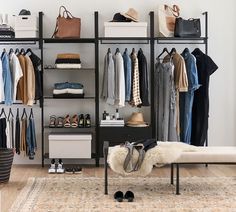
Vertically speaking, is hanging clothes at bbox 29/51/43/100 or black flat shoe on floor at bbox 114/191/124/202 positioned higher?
hanging clothes at bbox 29/51/43/100

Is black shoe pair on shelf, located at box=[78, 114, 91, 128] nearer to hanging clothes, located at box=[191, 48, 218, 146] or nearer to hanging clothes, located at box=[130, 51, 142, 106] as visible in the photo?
hanging clothes, located at box=[130, 51, 142, 106]

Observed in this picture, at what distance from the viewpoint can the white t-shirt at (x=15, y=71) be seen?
255 inches

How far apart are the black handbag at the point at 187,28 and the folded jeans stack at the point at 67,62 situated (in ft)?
4.62

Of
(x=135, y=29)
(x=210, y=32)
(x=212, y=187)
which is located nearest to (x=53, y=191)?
(x=212, y=187)

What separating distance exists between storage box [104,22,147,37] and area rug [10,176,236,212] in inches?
78.5

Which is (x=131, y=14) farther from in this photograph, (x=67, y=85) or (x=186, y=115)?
(x=186, y=115)

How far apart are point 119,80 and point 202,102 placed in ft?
3.88

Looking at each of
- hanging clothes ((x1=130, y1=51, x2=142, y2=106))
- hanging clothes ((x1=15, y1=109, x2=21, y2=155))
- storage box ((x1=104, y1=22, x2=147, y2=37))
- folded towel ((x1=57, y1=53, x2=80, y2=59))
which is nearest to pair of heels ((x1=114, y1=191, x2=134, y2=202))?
hanging clothes ((x1=130, y1=51, x2=142, y2=106))

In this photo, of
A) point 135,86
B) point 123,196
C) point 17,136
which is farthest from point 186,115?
point 17,136

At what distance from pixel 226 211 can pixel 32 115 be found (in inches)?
139

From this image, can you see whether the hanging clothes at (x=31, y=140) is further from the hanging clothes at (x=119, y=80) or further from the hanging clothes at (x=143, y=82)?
the hanging clothes at (x=143, y=82)

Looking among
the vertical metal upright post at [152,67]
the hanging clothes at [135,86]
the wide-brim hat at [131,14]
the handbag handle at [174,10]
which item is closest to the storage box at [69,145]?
the hanging clothes at [135,86]

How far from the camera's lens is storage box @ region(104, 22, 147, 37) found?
6605 millimetres

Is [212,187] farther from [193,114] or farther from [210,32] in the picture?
[210,32]
